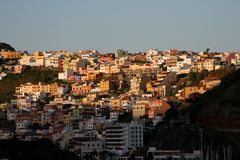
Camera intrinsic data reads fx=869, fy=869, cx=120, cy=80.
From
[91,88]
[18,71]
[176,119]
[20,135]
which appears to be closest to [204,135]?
[176,119]

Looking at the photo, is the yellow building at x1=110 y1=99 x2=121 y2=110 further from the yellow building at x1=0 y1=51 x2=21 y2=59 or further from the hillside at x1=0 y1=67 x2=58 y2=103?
the yellow building at x1=0 y1=51 x2=21 y2=59

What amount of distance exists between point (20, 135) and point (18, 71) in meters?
39.4

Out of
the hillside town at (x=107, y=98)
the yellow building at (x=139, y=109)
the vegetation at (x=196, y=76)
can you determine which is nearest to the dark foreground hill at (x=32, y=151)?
the hillside town at (x=107, y=98)

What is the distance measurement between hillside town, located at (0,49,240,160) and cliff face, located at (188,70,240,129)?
1.54m

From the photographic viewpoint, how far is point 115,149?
64188mm

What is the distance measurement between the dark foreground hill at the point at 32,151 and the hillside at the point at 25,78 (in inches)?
1514

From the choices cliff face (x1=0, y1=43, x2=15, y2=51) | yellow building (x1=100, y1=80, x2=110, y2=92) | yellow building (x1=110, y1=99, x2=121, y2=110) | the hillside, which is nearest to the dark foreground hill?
yellow building (x1=110, y1=99, x2=121, y2=110)

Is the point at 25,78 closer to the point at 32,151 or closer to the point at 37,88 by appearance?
the point at 37,88

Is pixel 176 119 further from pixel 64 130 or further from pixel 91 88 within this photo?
pixel 91 88

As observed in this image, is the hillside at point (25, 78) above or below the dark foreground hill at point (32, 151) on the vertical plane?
above

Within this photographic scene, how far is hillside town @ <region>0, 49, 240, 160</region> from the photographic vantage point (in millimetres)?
65062

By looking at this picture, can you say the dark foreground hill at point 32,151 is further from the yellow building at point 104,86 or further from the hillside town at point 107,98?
the yellow building at point 104,86

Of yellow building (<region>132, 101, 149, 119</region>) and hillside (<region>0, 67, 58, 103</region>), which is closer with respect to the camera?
yellow building (<region>132, 101, 149, 119</region>)

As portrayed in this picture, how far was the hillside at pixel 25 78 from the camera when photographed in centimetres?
10500
